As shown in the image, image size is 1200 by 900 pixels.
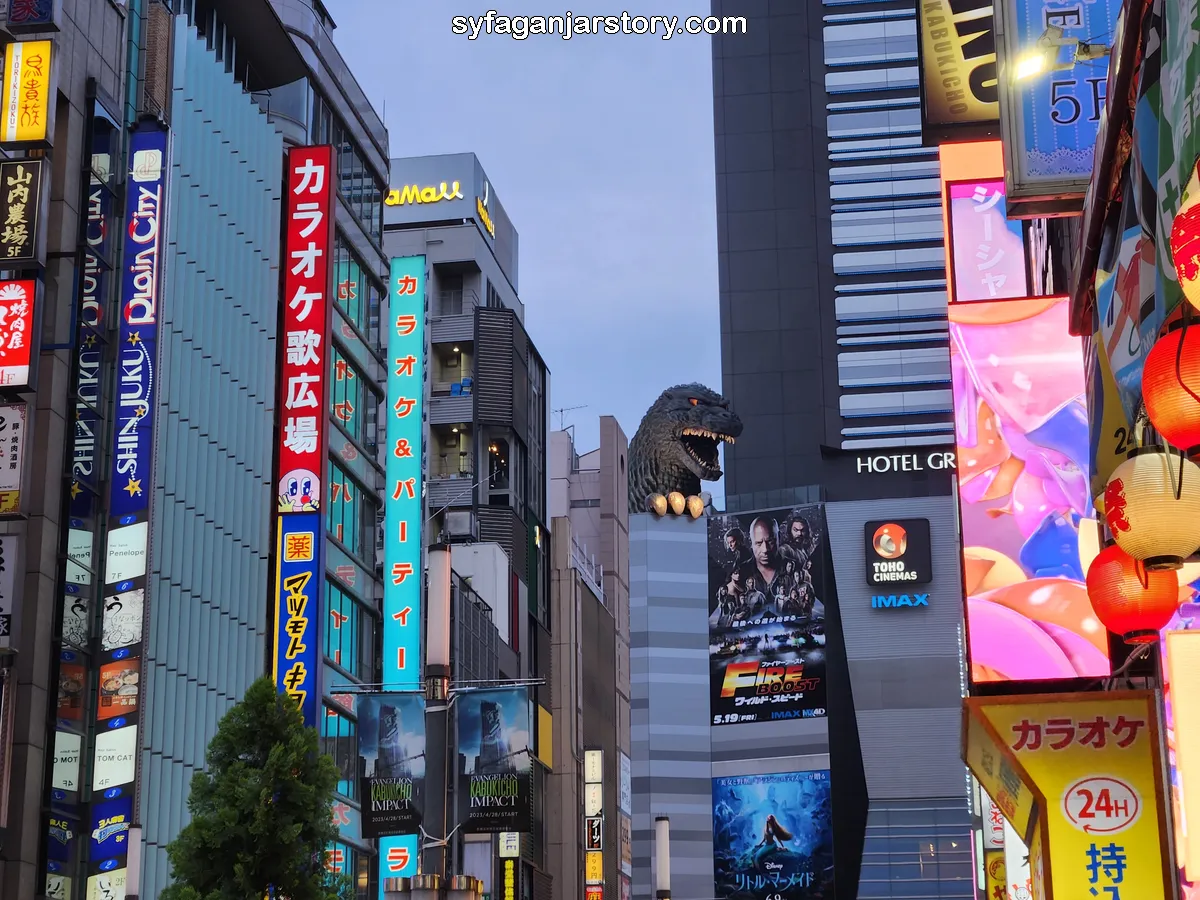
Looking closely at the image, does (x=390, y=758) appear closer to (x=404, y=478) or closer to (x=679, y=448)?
(x=404, y=478)

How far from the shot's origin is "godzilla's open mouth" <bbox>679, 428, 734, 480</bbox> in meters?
106

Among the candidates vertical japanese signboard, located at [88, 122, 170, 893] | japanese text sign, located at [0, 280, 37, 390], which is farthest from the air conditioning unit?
japanese text sign, located at [0, 280, 37, 390]

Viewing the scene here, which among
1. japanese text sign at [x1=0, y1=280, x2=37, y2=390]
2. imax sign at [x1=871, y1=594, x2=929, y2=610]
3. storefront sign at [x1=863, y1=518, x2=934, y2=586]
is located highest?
storefront sign at [x1=863, y1=518, x2=934, y2=586]

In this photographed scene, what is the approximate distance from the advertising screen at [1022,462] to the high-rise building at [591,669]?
4251cm

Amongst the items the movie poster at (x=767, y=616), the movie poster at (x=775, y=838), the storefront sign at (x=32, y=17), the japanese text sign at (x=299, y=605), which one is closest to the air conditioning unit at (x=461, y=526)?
the japanese text sign at (x=299, y=605)

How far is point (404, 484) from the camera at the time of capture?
44500 mm

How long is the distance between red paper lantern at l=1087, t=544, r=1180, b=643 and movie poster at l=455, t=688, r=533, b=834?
1546 cm

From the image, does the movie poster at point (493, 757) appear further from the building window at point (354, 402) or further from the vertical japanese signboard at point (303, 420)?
the building window at point (354, 402)

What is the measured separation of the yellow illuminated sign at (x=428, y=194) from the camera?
77.5 meters

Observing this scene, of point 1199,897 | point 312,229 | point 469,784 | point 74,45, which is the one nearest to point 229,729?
point 469,784

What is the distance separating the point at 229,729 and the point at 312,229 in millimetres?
19602

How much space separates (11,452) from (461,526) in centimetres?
3996

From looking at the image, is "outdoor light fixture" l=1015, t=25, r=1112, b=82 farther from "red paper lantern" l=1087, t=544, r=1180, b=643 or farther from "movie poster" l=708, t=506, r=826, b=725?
"movie poster" l=708, t=506, r=826, b=725

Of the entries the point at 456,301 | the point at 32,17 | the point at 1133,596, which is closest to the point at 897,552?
→ the point at 456,301
